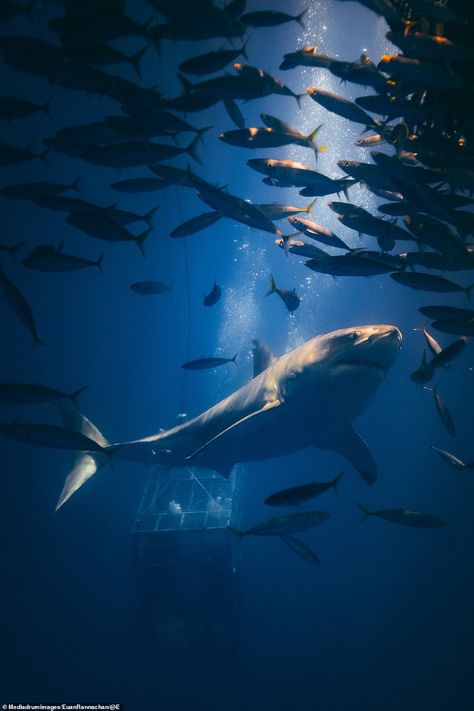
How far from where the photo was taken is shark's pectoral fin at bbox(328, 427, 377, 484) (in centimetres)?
693

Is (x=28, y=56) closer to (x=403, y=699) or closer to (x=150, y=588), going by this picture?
(x=150, y=588)

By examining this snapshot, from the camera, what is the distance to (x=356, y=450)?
24.2 feet

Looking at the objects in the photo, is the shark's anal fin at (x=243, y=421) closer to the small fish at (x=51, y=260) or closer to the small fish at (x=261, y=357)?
the small fish at (x=261, y=357)

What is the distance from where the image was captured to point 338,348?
192 inches

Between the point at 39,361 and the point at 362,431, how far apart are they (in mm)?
20522

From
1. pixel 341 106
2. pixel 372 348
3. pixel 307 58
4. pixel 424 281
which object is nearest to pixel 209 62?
pixel 307 58

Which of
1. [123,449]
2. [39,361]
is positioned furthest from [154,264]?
[123,449]

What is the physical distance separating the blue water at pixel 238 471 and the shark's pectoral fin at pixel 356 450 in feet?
6.27

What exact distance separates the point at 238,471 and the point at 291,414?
1201cm

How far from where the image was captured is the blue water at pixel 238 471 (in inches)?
396

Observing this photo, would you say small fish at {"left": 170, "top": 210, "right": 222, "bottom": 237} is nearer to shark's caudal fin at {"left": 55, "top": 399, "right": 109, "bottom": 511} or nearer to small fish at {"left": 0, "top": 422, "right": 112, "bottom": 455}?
small fish at {"left": 0, "top": 422, "right": 112, "bottom": 455}

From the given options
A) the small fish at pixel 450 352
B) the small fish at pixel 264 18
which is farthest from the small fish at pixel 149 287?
the small fish at pixel 450 352

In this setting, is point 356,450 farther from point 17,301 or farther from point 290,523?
point 17,301

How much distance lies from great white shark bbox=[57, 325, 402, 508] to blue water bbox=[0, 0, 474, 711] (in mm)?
516
